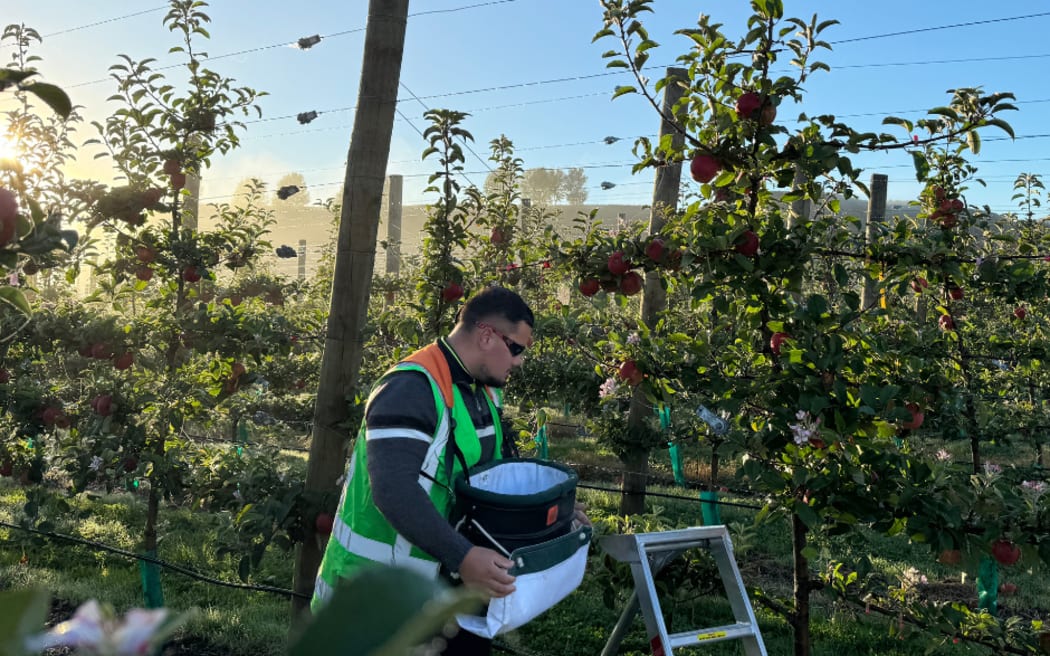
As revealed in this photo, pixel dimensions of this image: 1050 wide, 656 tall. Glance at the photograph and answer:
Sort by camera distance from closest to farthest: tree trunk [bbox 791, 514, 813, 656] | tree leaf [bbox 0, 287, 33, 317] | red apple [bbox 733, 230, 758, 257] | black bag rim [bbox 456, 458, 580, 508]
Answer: tree leaf [bbox 0, 287, 33, 317] → black bag rim [bbox 456, 458, 580, 508] → red apple [bbox 733, 230, 758, 257] → tree trunk [bbox 791, 514, 813, 656]

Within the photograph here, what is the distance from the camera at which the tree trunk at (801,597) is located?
3105 mm

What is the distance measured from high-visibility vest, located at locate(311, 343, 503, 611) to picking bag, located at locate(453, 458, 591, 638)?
0.07 meters

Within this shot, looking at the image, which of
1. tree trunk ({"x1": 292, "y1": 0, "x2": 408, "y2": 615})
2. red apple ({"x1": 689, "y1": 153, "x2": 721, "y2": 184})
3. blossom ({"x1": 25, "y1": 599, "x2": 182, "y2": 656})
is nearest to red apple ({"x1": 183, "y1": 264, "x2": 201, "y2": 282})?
tree trunk ({"x1": 292, "y1": 0, "x2": 408, "y2": 615})

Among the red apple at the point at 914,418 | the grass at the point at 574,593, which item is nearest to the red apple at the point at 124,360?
the grass at the point at 574,593

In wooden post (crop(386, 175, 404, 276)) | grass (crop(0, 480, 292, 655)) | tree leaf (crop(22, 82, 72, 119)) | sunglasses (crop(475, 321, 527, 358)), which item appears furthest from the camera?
wooden post (crop(386, 175, 404, 276))

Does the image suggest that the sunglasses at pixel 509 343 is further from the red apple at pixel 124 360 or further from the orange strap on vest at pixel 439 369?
the red apple at pixel 124 360

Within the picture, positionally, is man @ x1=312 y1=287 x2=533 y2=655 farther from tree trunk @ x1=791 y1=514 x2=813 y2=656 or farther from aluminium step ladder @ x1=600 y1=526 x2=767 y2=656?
tree trunk @ x1=791 y1=514 x2=813 y2=656

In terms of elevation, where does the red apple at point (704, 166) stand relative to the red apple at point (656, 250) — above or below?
above

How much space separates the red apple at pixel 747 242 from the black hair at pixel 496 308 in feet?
2.47

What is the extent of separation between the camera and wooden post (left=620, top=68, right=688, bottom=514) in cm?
575

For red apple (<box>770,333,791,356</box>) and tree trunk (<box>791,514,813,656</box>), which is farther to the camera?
tree trunk (<box>791,514,813,656</box>)

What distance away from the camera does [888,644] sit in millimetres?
4461

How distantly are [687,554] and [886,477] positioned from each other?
98cm

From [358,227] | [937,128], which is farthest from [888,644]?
[358,227]
